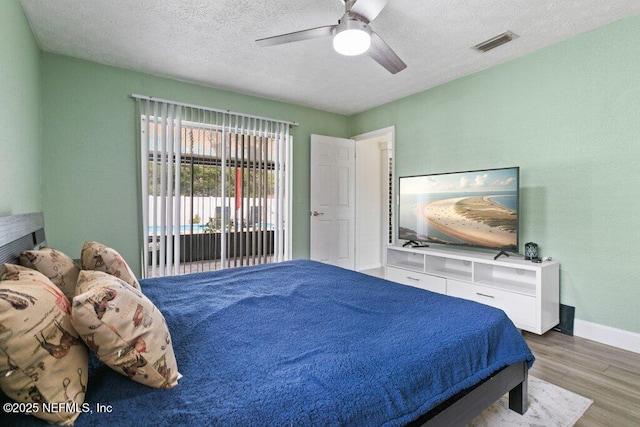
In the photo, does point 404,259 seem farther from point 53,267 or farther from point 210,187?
point 53,267

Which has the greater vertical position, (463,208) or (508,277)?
(463,208)

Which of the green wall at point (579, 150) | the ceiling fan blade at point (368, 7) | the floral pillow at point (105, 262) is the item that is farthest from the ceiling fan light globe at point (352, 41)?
the green wall at point (579, 150)

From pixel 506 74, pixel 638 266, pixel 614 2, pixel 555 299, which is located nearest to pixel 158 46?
pixel 506 74

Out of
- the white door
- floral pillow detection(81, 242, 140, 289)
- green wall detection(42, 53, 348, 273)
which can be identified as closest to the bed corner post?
floral pillow detection(81, 242, 140, 289)

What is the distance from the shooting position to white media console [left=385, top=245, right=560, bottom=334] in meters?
2.64

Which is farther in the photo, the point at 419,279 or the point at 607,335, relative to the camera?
the point at 419,279

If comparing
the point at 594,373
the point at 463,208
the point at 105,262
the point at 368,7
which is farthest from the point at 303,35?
the point at 594,373

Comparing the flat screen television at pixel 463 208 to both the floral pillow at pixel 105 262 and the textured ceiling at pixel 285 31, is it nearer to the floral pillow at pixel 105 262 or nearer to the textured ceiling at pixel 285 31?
the textured ceiling at pixel 285 31

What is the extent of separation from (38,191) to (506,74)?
4778 millimetres

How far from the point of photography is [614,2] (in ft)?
7.51

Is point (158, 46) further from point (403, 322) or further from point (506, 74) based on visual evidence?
point (506, 74)

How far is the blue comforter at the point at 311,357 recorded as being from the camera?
0.85m

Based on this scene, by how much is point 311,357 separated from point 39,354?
0.76m

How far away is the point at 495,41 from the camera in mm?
2797
